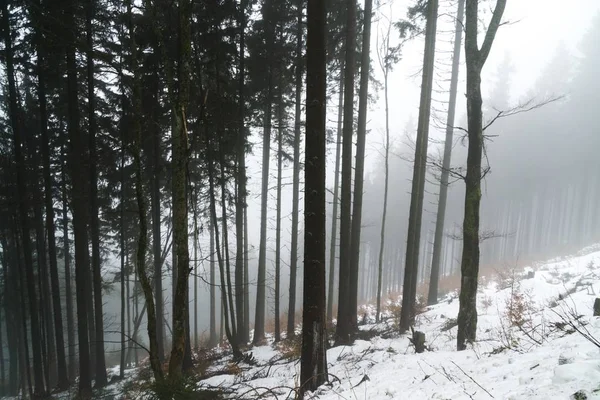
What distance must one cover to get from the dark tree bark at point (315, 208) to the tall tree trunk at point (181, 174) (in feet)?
6.28

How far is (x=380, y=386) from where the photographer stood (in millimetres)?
4172

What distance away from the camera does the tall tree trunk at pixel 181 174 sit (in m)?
4.52

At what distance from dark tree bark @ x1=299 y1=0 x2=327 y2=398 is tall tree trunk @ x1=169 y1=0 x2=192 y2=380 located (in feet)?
6.28

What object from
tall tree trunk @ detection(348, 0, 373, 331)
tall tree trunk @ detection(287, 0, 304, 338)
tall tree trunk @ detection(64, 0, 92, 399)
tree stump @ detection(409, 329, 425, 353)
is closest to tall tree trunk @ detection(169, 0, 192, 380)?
tree stump @ detection(409, 329, 425, 353)

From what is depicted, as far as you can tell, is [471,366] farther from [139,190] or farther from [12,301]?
[12,301]

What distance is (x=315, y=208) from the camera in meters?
4.82

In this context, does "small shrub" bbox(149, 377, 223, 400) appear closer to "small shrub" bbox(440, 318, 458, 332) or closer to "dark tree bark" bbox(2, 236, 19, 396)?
"small shrub" bbox(440, 318, 458, 332)

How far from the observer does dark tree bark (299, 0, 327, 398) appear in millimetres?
4719

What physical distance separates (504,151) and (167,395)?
4782 cm

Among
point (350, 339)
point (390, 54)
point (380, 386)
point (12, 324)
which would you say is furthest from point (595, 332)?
point (12, 324)

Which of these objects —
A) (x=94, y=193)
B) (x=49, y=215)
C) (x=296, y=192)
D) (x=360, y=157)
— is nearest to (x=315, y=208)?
(x=360, y=157)

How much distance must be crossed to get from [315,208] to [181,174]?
2232 mm

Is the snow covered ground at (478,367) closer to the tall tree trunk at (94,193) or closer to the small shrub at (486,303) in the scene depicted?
the small shrub at (486,303)

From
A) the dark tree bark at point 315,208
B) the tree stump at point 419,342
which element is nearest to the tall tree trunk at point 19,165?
the dark tree bark at point 315,208
